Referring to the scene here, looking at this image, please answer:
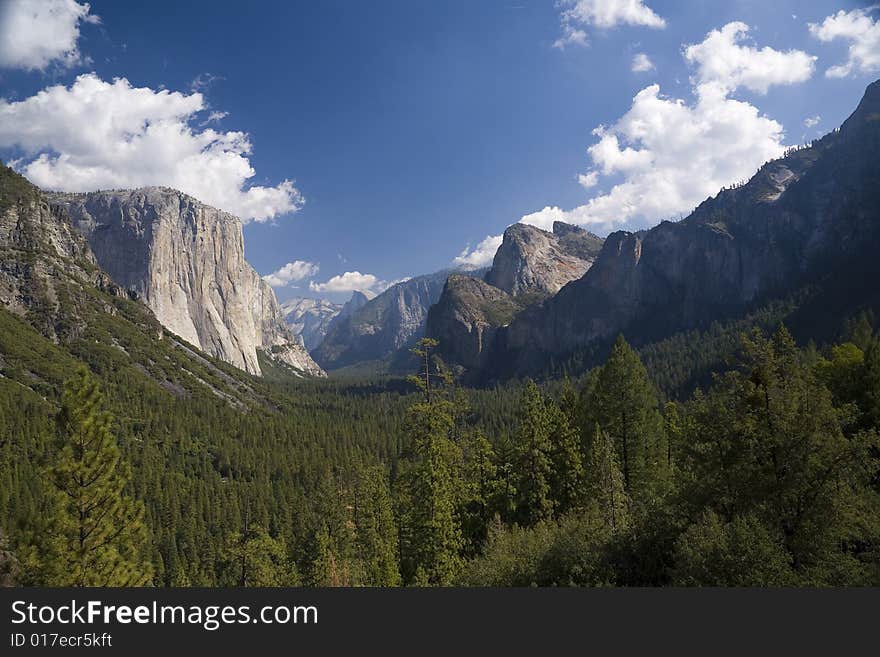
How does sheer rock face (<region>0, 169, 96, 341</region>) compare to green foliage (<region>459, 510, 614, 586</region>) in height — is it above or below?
above

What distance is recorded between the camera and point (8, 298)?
164 meters

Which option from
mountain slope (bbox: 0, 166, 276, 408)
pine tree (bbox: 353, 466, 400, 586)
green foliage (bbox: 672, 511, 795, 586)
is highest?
mountain slope (bbox: 0, 166, 276, 408)

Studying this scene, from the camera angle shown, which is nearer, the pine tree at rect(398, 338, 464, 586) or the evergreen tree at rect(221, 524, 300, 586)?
the pine tree at rect(398, 338, 464, 586)

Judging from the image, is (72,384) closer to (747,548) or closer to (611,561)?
(611,561)

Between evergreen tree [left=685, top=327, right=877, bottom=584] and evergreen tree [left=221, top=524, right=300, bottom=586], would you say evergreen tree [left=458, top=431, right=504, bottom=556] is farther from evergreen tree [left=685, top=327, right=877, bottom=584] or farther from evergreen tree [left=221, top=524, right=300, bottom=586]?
evergreen tree [left=685, top=327, right=877, bottom=584]

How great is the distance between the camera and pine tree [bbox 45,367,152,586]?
1711 centimetres

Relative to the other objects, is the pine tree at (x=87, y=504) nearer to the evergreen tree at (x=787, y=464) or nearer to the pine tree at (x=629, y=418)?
the evergreen tree at (x=787, y=464)

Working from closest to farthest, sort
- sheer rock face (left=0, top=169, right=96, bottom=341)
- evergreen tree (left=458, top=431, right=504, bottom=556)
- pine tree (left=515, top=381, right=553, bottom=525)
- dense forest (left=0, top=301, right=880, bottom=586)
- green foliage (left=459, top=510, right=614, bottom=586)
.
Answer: dense forest (left=0, top=301, right=880, bottom=586)
green foliage (left=459, top=510, right=614, bottom=586)
evergreen tree (left=458, top=431, right=504, bottom=556)
pine tree (left=515, top=381, right=553, bottom=525)
sheer rock face (left=0, top=169, right=96, bottom=341)

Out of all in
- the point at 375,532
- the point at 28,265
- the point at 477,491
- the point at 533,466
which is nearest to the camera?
the point at 477,491

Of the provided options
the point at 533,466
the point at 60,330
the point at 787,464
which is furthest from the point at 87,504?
the point at 60,330

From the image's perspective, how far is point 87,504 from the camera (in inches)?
695

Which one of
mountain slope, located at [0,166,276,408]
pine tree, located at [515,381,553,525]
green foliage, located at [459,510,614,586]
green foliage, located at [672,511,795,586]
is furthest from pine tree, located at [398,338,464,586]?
mountain slope, located at [0,166,276,408]

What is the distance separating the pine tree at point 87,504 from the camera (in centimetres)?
1711

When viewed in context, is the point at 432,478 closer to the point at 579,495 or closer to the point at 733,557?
the point at 579,495
